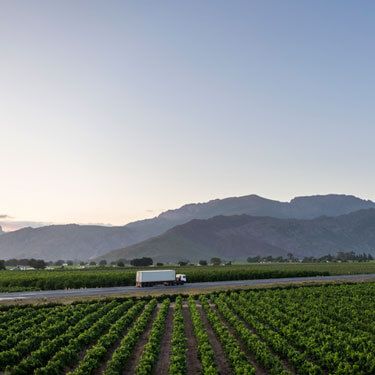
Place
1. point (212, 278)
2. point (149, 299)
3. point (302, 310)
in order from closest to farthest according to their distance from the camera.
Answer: point (302, 310), point (149, 299), point (212, 278)

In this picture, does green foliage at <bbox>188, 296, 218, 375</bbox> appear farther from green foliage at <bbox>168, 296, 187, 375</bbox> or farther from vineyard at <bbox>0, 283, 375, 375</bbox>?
green foliage at <bbox>168, 296, 187, 375</bbox>

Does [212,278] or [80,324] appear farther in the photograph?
[212,278]

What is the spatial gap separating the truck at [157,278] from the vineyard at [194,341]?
113ft

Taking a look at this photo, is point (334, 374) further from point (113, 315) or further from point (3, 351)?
point (113, 315)

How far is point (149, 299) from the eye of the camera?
71125 millimetres

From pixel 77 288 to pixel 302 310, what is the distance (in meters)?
54.9

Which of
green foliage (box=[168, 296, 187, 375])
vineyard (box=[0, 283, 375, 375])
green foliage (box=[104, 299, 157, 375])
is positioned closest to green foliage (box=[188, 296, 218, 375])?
vineyard (box=[0, 283, 375, 375])

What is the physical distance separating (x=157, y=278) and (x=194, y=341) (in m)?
54.1

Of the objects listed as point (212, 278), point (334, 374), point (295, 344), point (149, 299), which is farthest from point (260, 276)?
point (334, 374)

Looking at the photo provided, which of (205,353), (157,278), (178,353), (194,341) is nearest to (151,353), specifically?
(178,353)

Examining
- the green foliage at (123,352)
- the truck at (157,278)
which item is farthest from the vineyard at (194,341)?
the truck at (157,278)

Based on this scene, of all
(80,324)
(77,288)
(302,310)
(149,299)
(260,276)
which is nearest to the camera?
(80,324)

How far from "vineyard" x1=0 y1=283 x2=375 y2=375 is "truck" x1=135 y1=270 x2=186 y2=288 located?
34307mm

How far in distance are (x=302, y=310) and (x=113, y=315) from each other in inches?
848
